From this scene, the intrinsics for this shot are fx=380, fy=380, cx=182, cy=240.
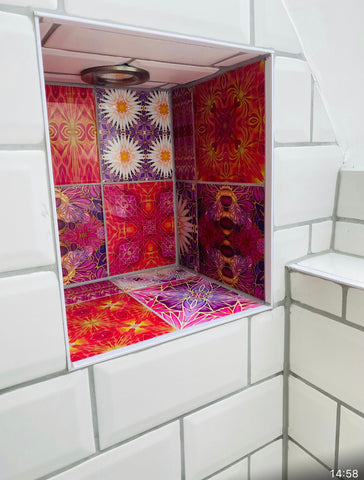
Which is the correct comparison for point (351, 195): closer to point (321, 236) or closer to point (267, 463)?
point (321, 236)

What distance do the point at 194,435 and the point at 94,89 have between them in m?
0.78

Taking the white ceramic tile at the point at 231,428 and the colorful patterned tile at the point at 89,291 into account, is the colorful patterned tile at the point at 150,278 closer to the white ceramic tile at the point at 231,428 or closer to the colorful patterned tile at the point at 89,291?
the colorful patterned tile at the point at 89,291

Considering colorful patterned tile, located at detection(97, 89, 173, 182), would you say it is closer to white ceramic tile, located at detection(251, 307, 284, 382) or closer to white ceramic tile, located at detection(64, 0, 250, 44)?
white ceramic tile, located at detection(64, 0, 250, 44)

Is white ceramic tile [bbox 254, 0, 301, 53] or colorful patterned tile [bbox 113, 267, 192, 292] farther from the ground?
white ceramic tile [bbox 254, 0, 301, 53]

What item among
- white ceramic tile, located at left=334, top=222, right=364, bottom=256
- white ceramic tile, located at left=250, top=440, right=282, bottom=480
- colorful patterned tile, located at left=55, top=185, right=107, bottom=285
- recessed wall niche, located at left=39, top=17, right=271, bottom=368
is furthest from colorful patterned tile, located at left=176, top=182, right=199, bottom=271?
white ceramic tile, located at left=250, top=440, right=282, bottom=480

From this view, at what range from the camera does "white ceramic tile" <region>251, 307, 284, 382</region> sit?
792mm

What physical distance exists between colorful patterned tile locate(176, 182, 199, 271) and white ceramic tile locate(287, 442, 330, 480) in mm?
491

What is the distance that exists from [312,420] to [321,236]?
40 centimetres

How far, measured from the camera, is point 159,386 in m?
0.68

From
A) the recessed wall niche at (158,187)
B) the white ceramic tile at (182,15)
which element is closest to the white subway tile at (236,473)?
the recessed wall niche at (158,187)

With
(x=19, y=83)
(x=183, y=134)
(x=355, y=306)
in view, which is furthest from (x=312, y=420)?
(x=19, y=83)

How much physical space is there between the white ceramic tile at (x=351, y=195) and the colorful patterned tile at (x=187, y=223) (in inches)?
13.7

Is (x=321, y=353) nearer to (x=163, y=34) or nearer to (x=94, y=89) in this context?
(x=163, y=34)

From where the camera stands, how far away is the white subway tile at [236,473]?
80cm
